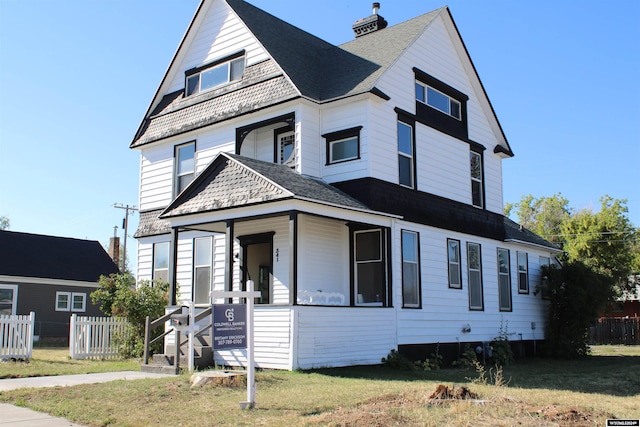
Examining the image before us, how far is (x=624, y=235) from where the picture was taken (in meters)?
47.3

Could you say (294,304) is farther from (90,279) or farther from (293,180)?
(90,279)

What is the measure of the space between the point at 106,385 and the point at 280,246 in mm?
6711

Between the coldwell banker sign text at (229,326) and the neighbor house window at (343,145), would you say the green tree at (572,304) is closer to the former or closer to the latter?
the neighbor house window at (343,145)

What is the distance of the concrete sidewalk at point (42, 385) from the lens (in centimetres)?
881

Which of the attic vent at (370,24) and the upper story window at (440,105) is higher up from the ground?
the attic vent at (370,24)

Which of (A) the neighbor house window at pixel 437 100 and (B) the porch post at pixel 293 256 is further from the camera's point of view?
(A) the neighbor house window at pixel 437 100

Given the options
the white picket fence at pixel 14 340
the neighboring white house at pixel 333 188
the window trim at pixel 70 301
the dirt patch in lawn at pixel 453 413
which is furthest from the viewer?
the window trim at pixel 70 301

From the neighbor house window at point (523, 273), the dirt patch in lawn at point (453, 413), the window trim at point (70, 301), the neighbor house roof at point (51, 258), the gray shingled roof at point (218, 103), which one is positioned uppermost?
the gray shingled roof at point (218, 103)

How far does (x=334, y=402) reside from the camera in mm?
9664

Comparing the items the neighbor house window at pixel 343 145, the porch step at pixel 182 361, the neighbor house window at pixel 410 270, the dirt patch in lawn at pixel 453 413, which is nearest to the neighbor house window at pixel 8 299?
A: the porch step at pixel 182 361

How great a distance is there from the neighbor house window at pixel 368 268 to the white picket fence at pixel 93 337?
23.6ft

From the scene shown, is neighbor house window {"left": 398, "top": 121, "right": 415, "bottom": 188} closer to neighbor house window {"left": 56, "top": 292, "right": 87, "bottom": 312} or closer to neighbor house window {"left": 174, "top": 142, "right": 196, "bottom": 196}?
neighbor house window {"left": 174, "top": 142, "right": 196, "bottom": 196}

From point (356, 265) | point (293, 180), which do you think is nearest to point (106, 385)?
point (293, 180)

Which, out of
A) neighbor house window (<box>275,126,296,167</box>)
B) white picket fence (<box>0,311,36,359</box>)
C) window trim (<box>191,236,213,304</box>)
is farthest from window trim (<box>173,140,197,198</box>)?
white picket fence (<box>0,311,36,359</box>)
